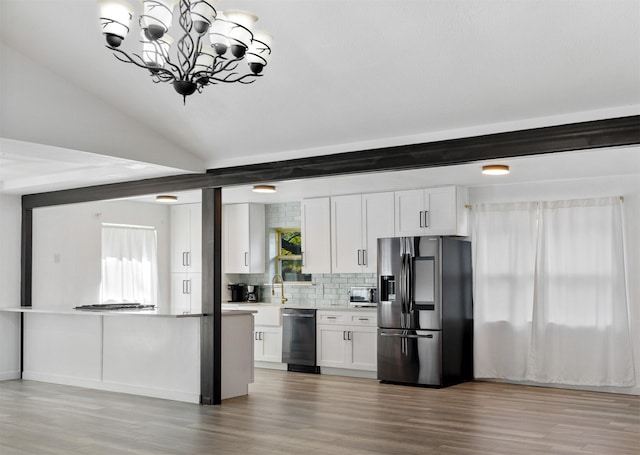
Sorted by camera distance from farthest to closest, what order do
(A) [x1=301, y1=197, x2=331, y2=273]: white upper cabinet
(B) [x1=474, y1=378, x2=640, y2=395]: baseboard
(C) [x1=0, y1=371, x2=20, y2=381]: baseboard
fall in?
(A) [x1=301, y1=197, x2=331, y2=273]: white upper cabinet → (C) [x1=0, y1=371, x2=20, y2=381]: baseboard → (B) [x1=474, y1=378, x2=640, y2=395]: baseboard

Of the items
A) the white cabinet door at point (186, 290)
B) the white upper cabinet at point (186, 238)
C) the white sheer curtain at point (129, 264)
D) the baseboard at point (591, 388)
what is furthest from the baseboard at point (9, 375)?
the baseboard at point (591, 388)

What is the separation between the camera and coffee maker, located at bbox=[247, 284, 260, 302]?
33.8 feet

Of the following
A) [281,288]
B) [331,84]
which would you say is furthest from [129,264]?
[331,84]

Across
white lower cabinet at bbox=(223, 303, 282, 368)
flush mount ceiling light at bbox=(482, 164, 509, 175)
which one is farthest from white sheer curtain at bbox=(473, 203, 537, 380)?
white lower cabinet at bbox=(223, 303, 282, 368)

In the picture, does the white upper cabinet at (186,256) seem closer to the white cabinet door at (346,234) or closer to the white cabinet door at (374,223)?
the white cabinet door at (346,234)

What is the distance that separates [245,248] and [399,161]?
15.8 ft

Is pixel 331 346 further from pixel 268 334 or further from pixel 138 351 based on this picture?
pixel 138 351

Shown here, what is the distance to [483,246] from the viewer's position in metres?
8.40

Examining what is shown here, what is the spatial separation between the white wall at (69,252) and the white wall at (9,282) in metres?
0.23

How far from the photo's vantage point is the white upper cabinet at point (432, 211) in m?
8.17

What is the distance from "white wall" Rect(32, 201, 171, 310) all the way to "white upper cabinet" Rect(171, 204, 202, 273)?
0.88 m

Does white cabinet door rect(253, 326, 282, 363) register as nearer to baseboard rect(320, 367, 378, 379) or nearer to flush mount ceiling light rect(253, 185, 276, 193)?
baseboard rect(320, 367, 378, 379)

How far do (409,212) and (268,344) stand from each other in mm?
2677

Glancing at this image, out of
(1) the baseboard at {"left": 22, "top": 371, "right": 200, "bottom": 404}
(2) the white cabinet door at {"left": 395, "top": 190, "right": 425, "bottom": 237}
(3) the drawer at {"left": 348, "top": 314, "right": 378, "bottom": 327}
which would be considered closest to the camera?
(1) the baseboard at {"left": 22, "top": 371, "right": 200, "bottom": 404}
